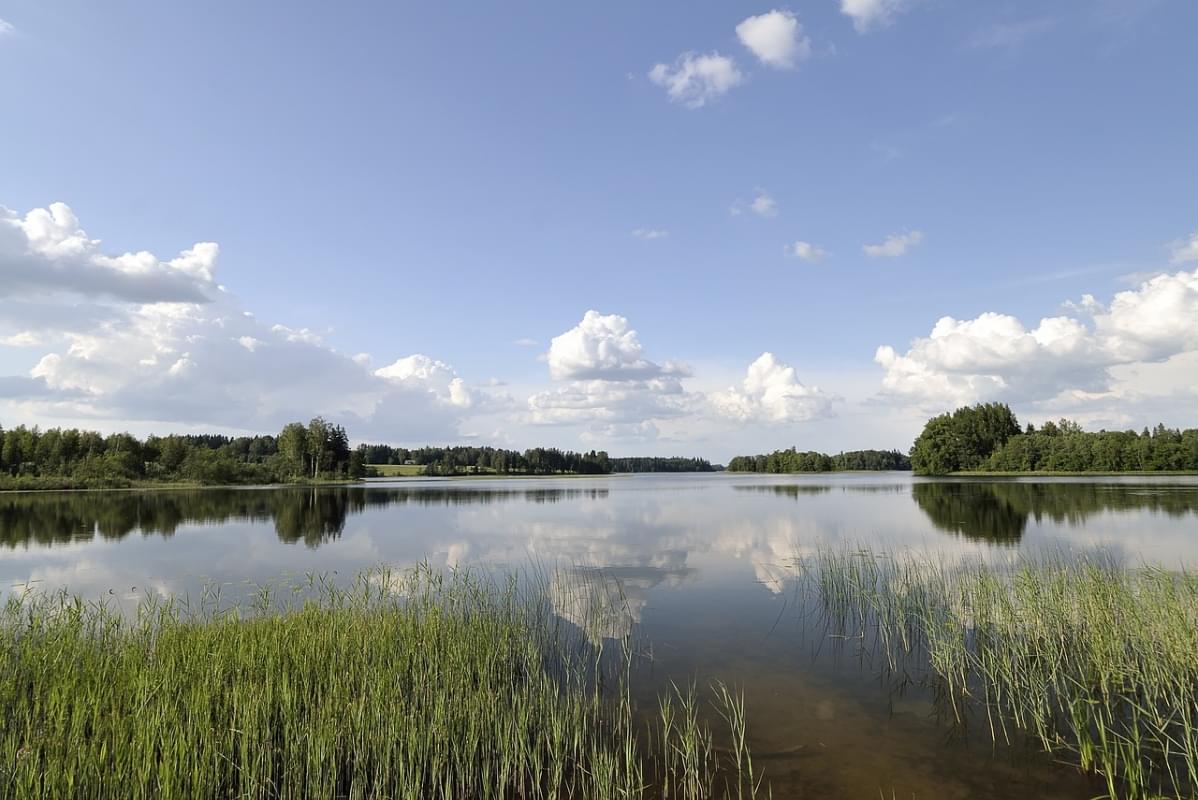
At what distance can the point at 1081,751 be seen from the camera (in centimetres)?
681

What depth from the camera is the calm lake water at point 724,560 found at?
744 cm

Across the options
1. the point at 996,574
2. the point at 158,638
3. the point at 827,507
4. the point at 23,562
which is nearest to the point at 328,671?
the point at 158,638

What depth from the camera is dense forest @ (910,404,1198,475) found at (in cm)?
9494

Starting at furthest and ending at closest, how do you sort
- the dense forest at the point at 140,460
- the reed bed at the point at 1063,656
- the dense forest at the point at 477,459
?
the dense forest at the point at 477,459 → the dense forest at the point at 140,460 → the reed bed at the point at 1063,656

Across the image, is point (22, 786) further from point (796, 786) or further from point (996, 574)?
point (996, 574)

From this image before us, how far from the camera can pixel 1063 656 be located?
9961 mm

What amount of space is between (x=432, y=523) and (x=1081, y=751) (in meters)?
33.3

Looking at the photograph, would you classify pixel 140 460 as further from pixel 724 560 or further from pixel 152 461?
pixel 724 560

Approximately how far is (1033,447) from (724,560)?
376 ft

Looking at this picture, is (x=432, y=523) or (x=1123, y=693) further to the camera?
(x=432, y=523)

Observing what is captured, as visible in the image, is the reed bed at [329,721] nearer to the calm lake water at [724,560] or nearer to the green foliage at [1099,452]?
the calm lake water at [724,560]

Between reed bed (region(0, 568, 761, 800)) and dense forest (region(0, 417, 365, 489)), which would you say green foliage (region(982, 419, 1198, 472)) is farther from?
dense forest (region(0, 417, 365, 489))

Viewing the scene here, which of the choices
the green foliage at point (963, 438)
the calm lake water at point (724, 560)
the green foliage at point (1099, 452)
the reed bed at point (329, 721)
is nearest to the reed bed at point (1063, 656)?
the calm lake water at point (724, 560)

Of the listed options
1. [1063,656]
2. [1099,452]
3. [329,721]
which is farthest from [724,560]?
[1099,452]
